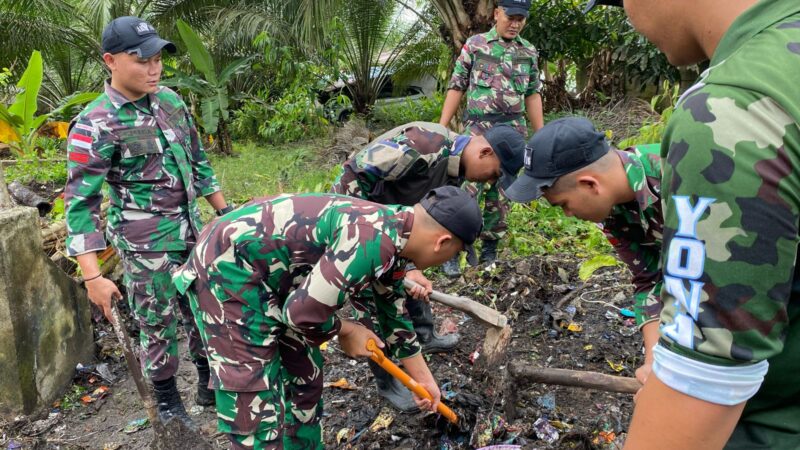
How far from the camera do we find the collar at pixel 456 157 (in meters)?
3.06

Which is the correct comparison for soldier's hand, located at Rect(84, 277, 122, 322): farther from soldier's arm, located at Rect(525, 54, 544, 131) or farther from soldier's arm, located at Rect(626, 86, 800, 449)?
soldier's arm, located at Rect(525, 54, 544, 131)

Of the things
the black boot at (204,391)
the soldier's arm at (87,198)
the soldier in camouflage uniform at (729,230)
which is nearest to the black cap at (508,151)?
the soldier's arm at (87,198)

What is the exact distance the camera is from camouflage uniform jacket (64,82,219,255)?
2.78 m

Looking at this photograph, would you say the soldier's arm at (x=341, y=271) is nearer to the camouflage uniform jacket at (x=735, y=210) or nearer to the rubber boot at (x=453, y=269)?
the camouflage uniform jacket at (x=735, y=210)

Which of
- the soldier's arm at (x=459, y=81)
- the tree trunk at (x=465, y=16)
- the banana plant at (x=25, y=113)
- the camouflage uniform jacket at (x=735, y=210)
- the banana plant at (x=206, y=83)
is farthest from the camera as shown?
the banana plant at (x=206, y=83)

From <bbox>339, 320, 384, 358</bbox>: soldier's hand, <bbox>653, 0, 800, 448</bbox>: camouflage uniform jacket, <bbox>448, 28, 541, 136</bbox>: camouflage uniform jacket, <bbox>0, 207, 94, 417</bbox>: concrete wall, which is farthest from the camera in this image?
<bbox>448, 28, 541, 136</bbox>: camouflage uniform jacket

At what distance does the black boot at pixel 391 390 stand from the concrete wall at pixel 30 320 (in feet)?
6.35

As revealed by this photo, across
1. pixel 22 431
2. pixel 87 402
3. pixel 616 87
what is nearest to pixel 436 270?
pixel 87 402

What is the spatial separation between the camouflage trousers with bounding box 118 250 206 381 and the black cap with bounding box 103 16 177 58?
3.24ft

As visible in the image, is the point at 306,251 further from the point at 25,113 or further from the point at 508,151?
the point at 25,113

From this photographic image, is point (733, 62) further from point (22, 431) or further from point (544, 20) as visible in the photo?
point (544, 20)

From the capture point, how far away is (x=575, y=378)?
2635mm

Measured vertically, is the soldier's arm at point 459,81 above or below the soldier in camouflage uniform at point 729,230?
below

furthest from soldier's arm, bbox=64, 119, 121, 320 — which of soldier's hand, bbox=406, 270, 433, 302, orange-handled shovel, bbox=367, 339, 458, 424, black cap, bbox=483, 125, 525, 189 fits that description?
black cap, bbox=483, 125, 525, 189
